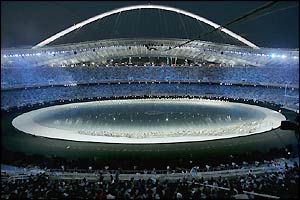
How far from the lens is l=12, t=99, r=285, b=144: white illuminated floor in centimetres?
2567

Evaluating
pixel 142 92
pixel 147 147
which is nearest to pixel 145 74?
pixel 142 92

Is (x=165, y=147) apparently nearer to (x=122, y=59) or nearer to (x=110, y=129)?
(x=110, y=129)

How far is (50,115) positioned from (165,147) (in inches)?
663

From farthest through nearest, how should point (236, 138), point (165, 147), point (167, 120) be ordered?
point (167, 120) < point (236, 138) < point (165, 147)

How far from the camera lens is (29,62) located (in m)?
55.1

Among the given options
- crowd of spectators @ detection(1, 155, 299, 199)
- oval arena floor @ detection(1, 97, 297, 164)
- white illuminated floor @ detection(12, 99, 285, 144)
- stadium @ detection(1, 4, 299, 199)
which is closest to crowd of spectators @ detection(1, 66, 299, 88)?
stadium @ detection(1, 4, 299, 199)

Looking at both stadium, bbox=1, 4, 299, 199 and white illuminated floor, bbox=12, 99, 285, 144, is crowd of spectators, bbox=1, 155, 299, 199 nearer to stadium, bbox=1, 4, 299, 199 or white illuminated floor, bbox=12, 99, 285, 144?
stadium, bbox=1, 4, 299, 199

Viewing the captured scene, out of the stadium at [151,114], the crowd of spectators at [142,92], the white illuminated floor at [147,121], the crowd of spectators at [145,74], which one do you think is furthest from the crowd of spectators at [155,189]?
the crowd of spectators at [145,74]

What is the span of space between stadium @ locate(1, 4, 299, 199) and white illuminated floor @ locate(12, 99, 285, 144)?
0.34 ft

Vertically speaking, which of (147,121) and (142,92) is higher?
(142,92)

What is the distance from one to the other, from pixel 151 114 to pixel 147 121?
393 centimetres

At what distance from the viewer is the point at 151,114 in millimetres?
35000

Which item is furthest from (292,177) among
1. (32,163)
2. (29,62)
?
(29,62)

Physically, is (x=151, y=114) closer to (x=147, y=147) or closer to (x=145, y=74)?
(x=147, y=147)
